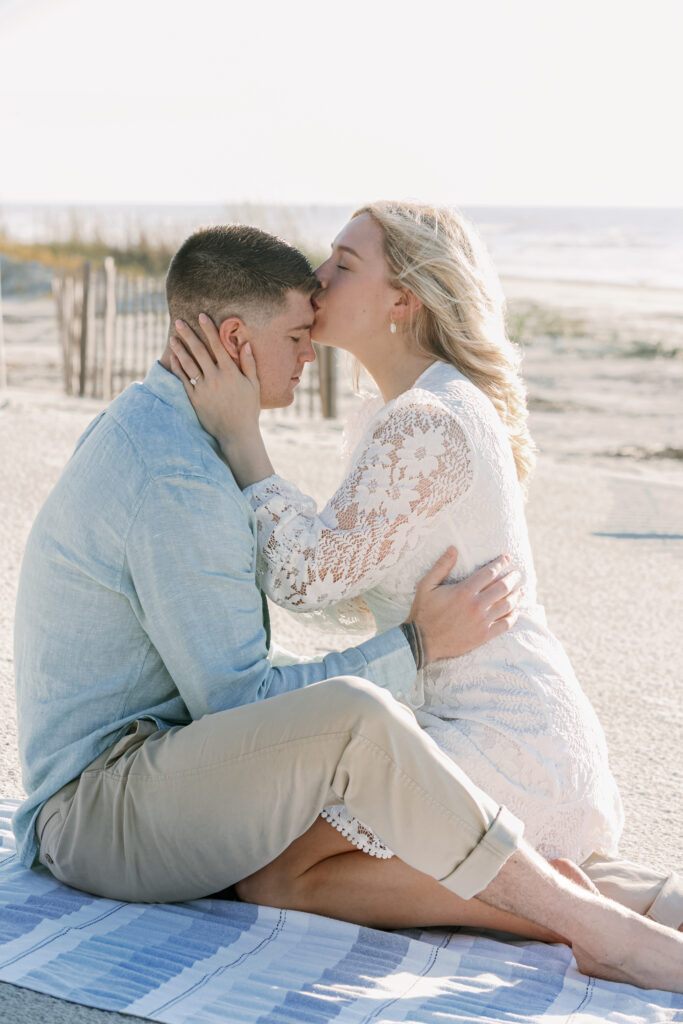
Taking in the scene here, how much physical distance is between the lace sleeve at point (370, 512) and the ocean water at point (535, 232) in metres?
12.7

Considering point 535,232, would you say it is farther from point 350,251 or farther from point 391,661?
point 391,661

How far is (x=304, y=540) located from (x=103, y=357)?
11.4 metres

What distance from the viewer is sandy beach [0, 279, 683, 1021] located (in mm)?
4363

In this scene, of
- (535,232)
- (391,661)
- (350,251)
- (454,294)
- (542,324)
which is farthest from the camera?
(535,232)

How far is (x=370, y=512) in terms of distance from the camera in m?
3.03

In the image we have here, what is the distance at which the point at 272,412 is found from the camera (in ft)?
44.5

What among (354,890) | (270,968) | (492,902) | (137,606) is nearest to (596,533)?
(354,890)

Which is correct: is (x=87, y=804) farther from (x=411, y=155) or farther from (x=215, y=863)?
(x=411, y=155)

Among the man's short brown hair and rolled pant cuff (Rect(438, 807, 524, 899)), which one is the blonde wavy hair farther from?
rolled pant cuff (Rect(438, 807, 524, 899))

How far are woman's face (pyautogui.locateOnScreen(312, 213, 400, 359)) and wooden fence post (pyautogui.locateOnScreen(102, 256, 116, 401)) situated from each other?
10.3 m

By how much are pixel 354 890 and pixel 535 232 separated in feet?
214

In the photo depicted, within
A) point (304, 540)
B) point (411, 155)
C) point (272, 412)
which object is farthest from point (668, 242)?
point (304, 540)

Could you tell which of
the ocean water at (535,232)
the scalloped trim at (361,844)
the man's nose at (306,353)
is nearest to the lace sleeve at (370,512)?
the man's nose at (306,353)

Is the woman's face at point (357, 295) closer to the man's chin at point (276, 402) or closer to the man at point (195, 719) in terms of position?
the man's chin at point (276, 402)
